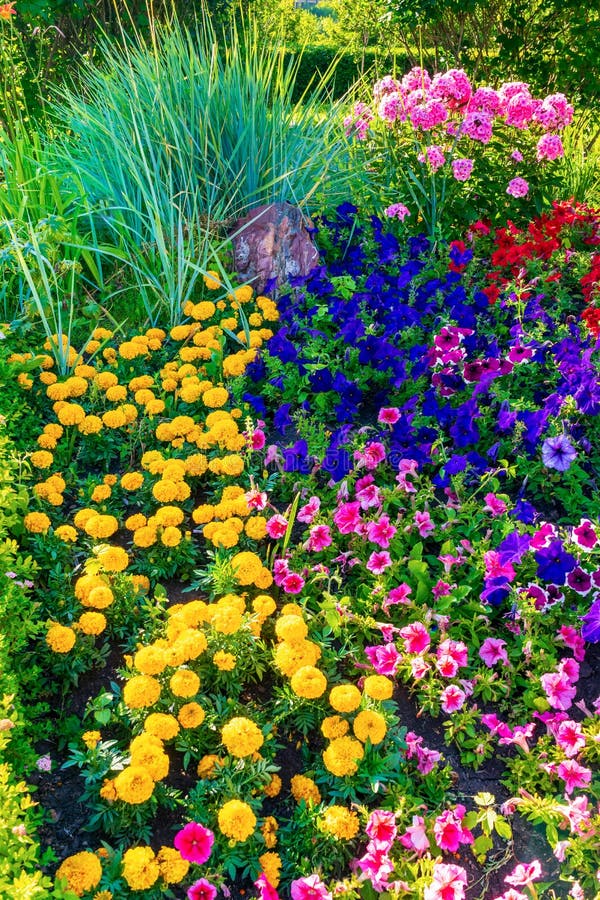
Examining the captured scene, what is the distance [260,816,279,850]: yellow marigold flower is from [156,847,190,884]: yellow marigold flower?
22 centimetres

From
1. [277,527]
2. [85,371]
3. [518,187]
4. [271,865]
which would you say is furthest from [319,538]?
[518,187]

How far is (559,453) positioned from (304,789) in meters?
1.57

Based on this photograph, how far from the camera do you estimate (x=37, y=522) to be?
279 cm

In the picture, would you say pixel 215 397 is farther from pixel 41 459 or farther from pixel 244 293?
pixel 244 293

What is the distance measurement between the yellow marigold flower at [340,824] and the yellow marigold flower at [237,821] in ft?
0.75

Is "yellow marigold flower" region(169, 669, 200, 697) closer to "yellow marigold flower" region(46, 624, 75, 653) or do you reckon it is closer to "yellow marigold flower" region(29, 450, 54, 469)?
"yellow marigold flower" region(46, 624, 75, 653)

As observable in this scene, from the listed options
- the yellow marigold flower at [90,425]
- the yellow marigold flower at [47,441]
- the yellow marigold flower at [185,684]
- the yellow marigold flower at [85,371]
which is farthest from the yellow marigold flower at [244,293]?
the yellow marigold flower at [185,684]

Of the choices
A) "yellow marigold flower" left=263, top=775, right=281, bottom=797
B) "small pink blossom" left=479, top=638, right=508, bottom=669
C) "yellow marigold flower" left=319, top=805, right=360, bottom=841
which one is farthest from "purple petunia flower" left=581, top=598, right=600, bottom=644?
"yellow marigold flower" left=263, top=775, right=281, bottom=797

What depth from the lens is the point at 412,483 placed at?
3082 millimetres

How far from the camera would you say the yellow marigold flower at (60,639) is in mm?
2285

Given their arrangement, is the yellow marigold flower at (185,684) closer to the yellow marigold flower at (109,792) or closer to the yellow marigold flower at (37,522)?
the yellow marigold flower at (109,792)

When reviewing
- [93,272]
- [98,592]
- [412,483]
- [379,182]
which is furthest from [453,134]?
[98,592]

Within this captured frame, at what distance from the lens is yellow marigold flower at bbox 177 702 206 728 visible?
2.09 metres

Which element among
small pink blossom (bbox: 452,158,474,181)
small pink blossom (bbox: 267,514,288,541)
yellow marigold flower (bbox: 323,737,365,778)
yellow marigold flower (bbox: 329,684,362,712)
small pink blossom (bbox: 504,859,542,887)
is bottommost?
small pink blossom (bbox: 504,859,542,887)
